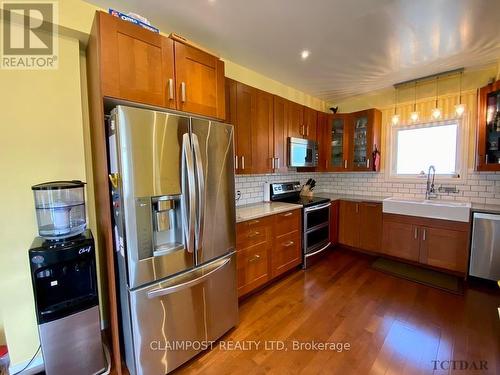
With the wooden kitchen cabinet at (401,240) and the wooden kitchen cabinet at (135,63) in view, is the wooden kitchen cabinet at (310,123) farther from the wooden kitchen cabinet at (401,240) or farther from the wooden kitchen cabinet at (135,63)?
the wooden kitchen cabinet at (135,63)

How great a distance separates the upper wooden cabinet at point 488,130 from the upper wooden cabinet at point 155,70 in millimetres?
3094

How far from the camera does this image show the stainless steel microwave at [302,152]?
10.2 ft

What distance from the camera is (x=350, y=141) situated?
3723 millimetres

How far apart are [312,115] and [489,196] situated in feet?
8.34

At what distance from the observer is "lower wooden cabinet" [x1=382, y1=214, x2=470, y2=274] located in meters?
2.65

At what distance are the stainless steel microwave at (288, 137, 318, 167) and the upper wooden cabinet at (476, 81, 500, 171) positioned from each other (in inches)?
76.6

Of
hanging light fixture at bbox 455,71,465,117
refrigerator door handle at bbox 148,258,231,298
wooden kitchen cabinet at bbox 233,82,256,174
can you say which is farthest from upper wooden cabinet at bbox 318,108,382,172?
refrigerator door handle at bbox 148,258,231,298

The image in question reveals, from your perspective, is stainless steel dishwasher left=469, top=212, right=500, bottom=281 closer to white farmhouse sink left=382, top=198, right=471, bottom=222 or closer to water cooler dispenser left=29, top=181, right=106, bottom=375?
white farmhouse sink left=382, top=198, right=471, bottom=222

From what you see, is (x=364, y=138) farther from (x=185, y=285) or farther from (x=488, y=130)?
(x=185, y=285)

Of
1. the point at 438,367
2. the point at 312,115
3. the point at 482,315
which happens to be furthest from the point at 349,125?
the point at 438,367

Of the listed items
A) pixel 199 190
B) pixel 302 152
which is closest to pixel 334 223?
pixel 302 152

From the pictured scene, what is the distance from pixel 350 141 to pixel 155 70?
10.7ft

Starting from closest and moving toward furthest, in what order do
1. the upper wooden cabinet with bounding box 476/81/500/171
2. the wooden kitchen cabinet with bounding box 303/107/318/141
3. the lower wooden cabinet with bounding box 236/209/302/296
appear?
the lower wooden cabinet with bounding box 236/209/302/296 < the upper wooden cabinet with bounding box 476/81/500/171 < the wooden kitchen cabinet with bounding box 303/107/318/141

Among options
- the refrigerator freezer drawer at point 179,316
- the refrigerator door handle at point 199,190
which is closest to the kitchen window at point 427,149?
the refrigerator freezer drawer at point 179,316
